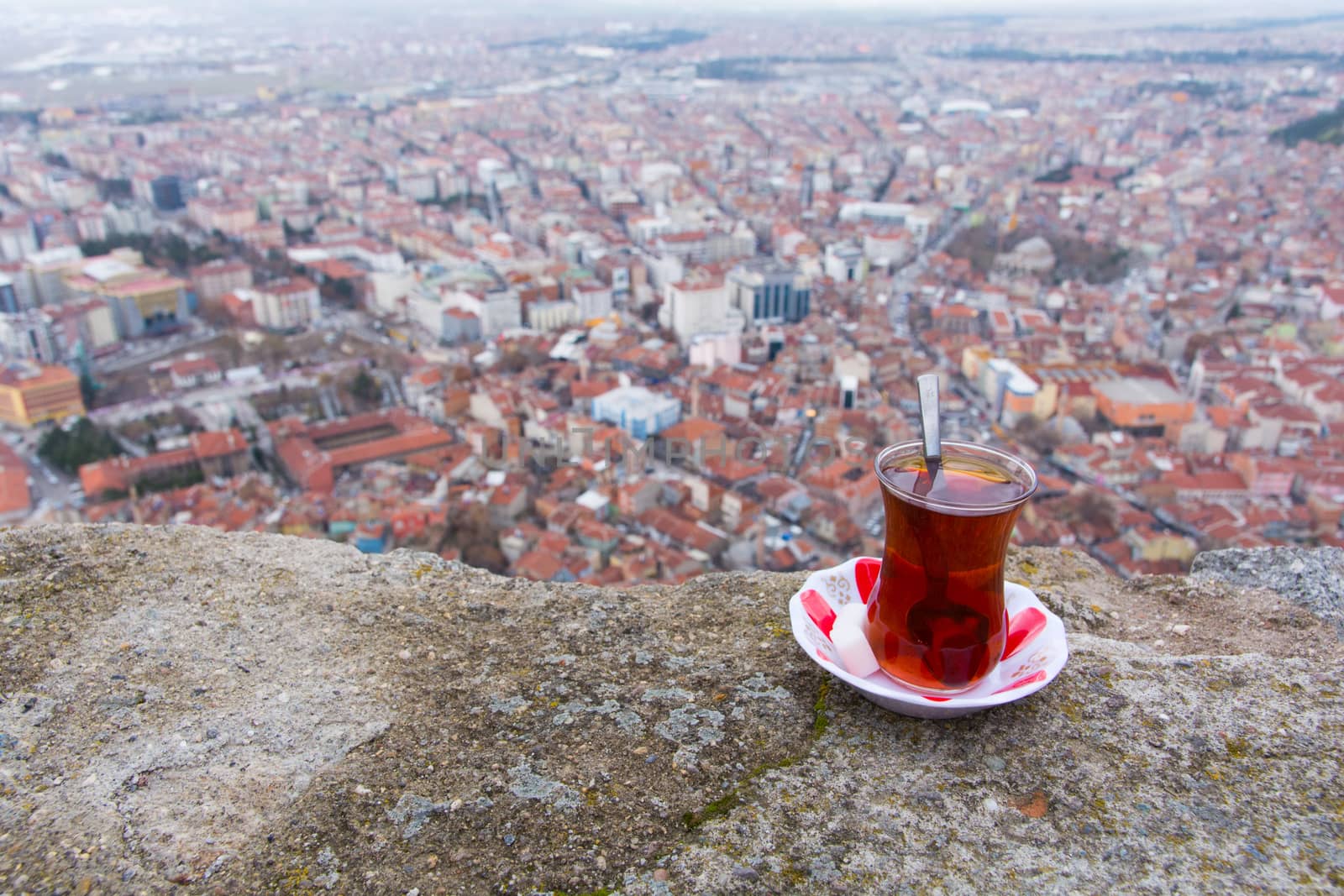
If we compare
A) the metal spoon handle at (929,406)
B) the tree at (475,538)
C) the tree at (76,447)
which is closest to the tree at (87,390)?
the tree at (76,447)

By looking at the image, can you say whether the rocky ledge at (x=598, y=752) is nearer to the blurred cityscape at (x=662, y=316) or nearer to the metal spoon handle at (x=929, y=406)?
the metal spoon handle at (x=929, y=406)

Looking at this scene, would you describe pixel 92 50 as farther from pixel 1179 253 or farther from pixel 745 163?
pixel 1179 253

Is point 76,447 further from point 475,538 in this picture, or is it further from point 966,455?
point 966,455

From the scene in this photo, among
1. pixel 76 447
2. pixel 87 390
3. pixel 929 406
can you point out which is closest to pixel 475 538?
pixel 76 447

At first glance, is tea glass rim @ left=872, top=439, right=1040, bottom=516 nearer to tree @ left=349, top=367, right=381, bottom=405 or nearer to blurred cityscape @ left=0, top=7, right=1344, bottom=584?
blurred cityscape @ left=0, top=7, right=1344, bottom=584

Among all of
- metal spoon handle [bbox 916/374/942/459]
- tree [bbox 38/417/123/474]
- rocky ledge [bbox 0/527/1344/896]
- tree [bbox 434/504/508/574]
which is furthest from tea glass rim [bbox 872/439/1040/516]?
tree [bbox 38/417/123/474]
